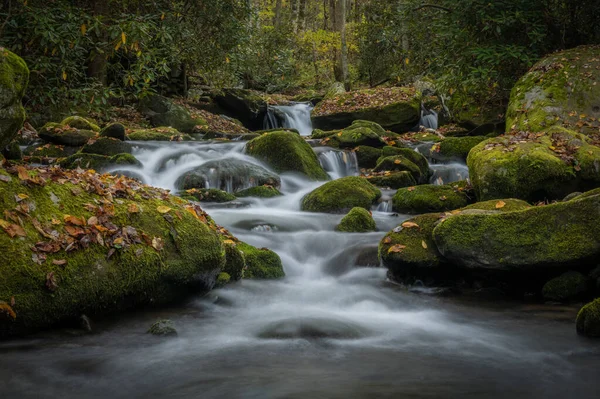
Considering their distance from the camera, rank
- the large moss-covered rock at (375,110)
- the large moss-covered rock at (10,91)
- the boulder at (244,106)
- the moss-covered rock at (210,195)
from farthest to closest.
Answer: the boulder at (244,106), the large moss-covered rock at (375,110), the moss-covered rock at (210,195), the large moss-covered rock at (10,91)

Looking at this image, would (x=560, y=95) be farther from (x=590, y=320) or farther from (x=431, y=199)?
(x=590, y=320)

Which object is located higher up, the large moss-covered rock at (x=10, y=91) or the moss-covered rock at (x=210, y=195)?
the large moss-covered rock at (x=10, y=91)

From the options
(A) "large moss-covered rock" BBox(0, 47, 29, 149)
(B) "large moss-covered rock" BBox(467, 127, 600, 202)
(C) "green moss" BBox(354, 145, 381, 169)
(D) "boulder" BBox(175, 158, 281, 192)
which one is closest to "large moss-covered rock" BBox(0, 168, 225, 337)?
(A) "large moss-covered rock" BBox(0, 47, 29, 149)

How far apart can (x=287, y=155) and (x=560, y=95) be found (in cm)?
631

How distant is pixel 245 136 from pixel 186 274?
1152 centimetres

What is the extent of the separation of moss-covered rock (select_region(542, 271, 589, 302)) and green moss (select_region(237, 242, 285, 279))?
10.6 feet

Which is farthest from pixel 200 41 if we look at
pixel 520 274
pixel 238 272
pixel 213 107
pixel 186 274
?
pixel 213 107

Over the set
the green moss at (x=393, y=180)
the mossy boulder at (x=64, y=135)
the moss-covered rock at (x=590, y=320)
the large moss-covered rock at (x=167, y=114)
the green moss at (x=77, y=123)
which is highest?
the large moss-covered rock at (x=167, y=114)

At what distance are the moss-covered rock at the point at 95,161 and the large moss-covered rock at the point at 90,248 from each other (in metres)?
6.18

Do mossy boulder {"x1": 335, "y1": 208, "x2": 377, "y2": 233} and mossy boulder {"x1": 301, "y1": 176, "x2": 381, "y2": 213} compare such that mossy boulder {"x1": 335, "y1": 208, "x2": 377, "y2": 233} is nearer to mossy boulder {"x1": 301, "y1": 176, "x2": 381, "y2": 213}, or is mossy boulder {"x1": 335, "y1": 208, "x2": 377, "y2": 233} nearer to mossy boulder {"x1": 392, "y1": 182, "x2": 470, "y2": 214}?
mossy boulder {"x1": 301, "y1": 176, "x2": 381, "y2": 213}

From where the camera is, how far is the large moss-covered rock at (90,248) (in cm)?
412

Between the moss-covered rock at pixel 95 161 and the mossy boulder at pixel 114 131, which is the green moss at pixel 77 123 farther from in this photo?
the moss-covered rock at pixel 95 161

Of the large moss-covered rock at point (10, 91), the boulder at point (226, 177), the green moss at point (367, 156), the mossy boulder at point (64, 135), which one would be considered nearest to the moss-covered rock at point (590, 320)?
the large moss-covered rock at point (10, 91)

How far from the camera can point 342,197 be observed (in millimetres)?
9953
